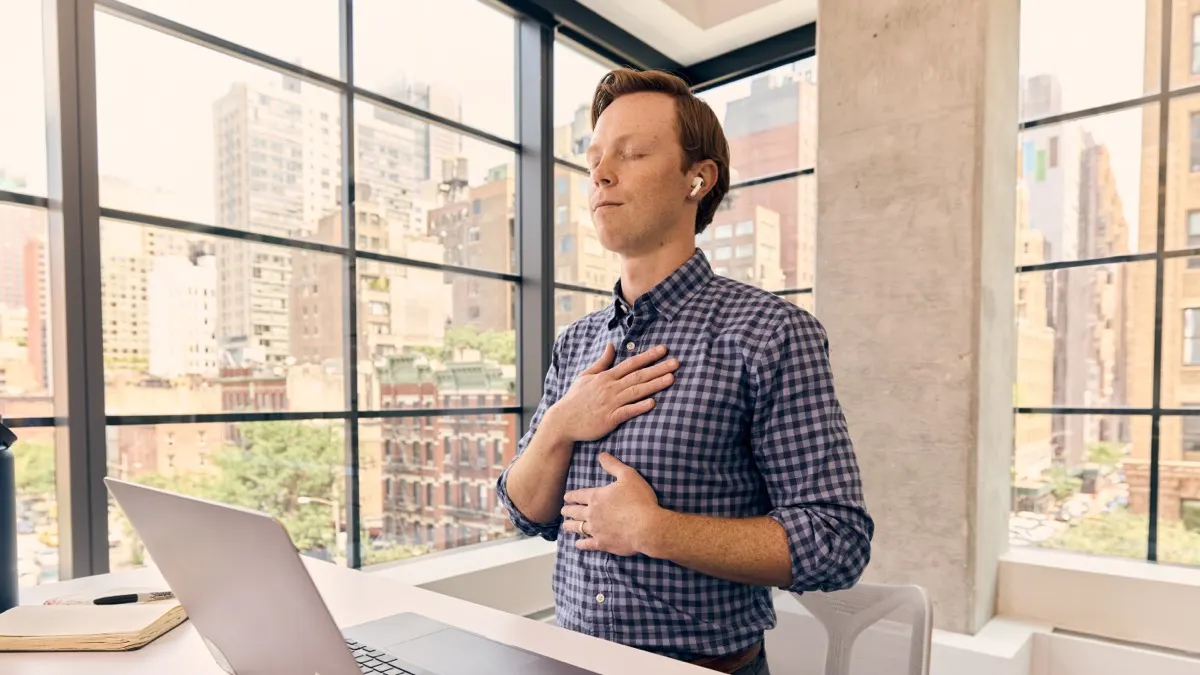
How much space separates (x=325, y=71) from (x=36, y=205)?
3.50 ft

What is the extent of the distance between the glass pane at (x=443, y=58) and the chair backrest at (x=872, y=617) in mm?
2440

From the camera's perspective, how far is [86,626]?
107cm

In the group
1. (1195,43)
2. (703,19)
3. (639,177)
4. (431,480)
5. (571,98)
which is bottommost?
(431,480)

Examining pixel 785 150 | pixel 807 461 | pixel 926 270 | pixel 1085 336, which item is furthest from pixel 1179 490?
pixel 807 461

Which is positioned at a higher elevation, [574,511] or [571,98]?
[571,98]

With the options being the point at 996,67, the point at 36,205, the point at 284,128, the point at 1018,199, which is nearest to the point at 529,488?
the point at 36,205

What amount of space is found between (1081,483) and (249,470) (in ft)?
9.84

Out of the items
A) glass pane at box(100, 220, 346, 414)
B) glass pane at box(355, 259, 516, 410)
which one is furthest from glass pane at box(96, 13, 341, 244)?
glass pane at box(355, 259, 516, 410)

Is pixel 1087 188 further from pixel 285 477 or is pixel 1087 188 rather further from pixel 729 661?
pixel 285 477

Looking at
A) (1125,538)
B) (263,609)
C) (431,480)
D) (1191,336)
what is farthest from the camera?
(431,480)

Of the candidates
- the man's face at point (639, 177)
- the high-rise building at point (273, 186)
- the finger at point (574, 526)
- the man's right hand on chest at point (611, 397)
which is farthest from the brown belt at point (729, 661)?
the high-rise building at point (273, 186)

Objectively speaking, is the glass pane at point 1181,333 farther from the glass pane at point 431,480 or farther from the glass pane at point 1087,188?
the glass pane at point 431,480

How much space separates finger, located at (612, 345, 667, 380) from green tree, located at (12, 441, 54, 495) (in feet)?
5.41

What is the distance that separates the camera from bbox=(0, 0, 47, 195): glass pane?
188 cm
